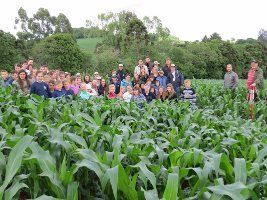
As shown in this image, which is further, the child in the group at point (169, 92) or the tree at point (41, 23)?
the tree at point (41, 23)

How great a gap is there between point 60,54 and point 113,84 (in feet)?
67.3

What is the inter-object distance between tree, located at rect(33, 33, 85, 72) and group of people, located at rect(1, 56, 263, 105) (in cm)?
1752

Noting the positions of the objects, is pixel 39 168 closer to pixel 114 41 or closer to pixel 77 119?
pixel 77 119

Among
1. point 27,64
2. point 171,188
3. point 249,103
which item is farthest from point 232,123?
point 27,64

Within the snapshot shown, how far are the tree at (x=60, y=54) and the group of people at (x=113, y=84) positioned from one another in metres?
17.5


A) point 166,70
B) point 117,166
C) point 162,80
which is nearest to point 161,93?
point 162,80

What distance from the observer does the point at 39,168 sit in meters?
2.55

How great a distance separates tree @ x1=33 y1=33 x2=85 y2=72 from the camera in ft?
97.7

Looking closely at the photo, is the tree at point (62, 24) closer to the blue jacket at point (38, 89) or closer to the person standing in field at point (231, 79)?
the person standing in field at point (231, 79)

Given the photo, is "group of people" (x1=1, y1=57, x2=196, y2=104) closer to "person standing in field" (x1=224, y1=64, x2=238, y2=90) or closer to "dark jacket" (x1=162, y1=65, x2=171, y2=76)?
"dark jacket" (x1=162, y1=65, x2=171, y2=76)

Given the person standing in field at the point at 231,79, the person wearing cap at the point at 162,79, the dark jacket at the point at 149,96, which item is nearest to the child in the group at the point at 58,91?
the dark jacket at the point at 149,96

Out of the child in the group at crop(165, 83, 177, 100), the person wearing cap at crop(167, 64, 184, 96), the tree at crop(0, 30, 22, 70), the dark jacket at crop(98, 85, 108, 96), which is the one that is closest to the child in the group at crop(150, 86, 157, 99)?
the child in the group at crop(165, 83, 177, 100)

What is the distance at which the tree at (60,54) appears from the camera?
29.8m

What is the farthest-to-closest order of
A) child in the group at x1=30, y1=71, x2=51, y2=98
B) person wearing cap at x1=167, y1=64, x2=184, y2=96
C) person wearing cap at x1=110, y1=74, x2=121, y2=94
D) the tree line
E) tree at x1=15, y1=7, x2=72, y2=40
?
tree at x1=15, y1=7, x2=72, y2=40, the tree line, person wearing cap at x1=167, y1=64, x2=184, y2=96, person wearing cap at x1=110, y1=74, x2=121, y2=94, child in the group at x1=30, y1=71, x2=51, y2=98
